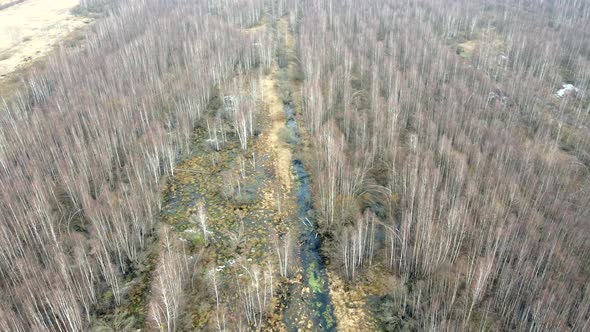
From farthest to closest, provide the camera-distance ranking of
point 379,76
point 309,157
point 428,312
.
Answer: point 379,76
point 309,157
point 428,312

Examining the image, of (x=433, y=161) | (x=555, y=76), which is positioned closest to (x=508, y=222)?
(x=433, y=161)

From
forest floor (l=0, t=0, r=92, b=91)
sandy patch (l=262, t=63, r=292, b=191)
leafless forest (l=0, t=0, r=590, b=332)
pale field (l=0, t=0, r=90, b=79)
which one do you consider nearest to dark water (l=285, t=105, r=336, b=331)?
leafless forest (l=0, t=0, r=590, b=332)

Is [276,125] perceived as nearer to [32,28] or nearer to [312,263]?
[312,263]

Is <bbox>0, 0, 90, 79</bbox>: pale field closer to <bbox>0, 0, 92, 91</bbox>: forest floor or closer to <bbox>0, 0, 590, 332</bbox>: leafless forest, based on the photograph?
<bbox>0, 0, 92, 91</bbox>: forest floor

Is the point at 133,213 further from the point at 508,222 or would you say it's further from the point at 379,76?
the point at 379,76

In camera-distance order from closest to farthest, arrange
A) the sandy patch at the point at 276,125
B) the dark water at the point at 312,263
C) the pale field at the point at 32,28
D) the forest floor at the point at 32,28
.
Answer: the dark water at the point at 312,263 < the sandy patch at the point at 276,125 < the forest floor at the point at 32,28 < the pale field at the point at 32,28

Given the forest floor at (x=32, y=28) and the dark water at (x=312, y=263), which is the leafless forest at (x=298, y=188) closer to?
the dark water at (x=312, y=263)

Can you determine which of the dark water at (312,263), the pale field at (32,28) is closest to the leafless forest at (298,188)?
the dark water at (312,263)
